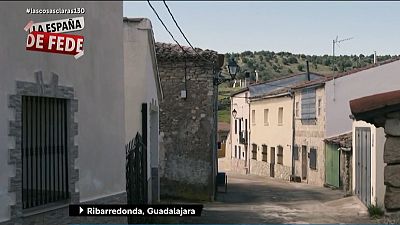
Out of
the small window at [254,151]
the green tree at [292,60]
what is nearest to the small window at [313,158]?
the small window at [254,151]

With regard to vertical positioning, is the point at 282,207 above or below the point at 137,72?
below

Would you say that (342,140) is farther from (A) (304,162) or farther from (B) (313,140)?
(A) (304,162)

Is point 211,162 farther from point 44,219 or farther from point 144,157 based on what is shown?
point 44,219

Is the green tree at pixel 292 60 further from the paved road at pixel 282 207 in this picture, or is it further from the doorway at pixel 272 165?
the paved road at pixel 282 207

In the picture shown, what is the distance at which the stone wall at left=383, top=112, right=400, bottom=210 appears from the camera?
10984mm

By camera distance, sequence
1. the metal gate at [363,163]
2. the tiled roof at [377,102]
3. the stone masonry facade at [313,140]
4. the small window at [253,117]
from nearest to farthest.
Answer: the tiled roof at [377,102] → the metal gate at [363,163] → the stone masonry facade at [313,140] → the small window at [253,117]

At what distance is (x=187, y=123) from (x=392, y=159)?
26.5 ft

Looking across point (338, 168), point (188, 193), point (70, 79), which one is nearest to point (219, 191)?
point (188, 193)

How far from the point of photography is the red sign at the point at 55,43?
662 centimetres

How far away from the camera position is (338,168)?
22.1m

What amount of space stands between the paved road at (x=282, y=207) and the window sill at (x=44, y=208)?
4513 mm

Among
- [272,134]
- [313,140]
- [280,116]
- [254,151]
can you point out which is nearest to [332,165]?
[313,140]

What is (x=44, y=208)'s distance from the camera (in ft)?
22.8

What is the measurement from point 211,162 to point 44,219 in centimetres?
1137
